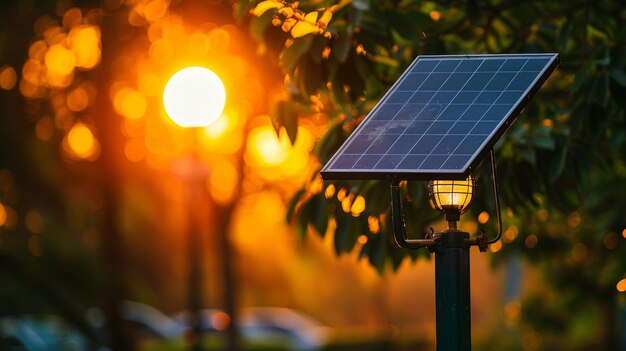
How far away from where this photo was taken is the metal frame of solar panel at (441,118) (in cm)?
530

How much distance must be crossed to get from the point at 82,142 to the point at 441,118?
53.7 ft

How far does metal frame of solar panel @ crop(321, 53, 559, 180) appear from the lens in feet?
17.4

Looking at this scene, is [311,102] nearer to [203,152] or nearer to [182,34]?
[182,34]

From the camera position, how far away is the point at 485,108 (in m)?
5.64

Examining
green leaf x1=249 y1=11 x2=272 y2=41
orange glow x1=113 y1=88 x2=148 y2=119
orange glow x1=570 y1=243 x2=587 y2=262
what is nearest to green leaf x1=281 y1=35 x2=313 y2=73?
green leaf x1=249 y1=11 x2=272 y2=41

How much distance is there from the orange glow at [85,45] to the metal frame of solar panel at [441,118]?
43.5ft

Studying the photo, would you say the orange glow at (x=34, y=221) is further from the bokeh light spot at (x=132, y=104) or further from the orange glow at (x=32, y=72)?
the orange glow at (x=32, y=72)

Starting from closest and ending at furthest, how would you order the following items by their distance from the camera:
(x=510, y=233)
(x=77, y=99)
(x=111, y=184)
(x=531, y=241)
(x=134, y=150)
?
1. (x=510, y=233)
2. (x=531, y=241)
3. (x=77, y=99)
4. (x=111, y=184)
5. (x=134, y=150)

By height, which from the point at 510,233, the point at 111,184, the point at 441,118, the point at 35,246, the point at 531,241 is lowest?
the point at 441,118

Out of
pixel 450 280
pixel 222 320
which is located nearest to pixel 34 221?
pixel 222 320

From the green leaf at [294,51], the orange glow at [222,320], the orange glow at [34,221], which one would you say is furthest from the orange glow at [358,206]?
Answer: the orange glow at [222,320]

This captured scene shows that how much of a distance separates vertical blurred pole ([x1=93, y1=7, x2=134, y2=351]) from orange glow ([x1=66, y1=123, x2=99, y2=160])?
0.57 meters

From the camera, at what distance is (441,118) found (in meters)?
5.66

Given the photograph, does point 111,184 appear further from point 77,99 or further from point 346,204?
point 346,204
